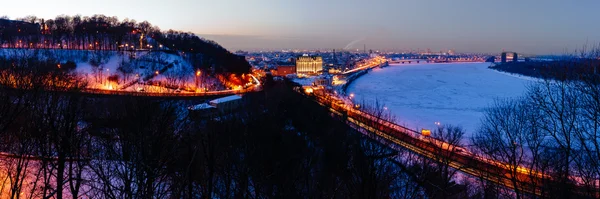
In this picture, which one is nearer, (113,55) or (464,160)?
(464,160)

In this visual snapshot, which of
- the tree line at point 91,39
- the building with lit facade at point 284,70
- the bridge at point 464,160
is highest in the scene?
the tree line at point 91,39

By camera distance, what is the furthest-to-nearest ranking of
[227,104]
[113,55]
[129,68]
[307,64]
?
1. [307,64]
2. [113,55]
3. [129,68]
4. [227,104]

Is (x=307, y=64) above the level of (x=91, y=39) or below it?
below

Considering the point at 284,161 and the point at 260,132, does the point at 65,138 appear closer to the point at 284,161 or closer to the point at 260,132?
the point at 284,161

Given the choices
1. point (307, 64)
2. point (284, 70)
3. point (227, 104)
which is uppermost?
point (307, 64)

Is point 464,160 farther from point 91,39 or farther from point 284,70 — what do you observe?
point 284,70

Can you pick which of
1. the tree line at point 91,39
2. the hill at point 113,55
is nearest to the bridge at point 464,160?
the hill at point 113,55

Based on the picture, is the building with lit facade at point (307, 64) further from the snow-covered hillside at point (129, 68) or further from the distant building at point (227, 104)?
the distant building at point (227, 104)

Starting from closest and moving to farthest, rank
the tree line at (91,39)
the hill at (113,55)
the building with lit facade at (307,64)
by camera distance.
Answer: the hill at (113,55)
the tree line at (91,39)
the building with lit facade at (307,64)

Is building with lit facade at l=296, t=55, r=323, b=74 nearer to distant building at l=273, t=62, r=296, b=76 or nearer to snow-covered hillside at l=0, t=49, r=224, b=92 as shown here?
distant building at l=273, t=62, r=296, b=76

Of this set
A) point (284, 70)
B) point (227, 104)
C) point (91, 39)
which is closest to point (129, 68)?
point (91, 39)
